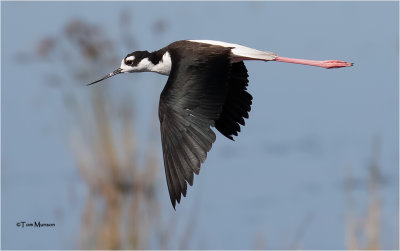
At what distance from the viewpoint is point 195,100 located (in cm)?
460

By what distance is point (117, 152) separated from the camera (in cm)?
641

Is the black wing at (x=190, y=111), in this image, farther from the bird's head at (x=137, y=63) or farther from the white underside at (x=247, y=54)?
the bird's head at (x=137, y=63)

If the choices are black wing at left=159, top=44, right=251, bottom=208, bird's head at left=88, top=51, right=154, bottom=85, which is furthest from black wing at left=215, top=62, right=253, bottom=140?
bird's head at left=88, top=51, right=154, bottom=85

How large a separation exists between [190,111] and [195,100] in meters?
0.06

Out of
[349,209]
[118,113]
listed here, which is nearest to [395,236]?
[349,209]

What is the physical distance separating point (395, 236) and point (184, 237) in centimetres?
103

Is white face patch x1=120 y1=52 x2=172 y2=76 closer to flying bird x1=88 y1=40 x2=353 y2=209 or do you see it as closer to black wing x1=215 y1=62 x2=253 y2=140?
flying bird x1=88 y1=40 x2=353 y2=209

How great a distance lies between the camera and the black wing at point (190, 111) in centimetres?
443

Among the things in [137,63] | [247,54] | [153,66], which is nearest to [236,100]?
[247,54]

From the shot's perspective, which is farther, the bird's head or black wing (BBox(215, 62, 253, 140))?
the bird's head

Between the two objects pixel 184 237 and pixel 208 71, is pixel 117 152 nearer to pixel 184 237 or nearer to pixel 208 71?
pixel 184 237

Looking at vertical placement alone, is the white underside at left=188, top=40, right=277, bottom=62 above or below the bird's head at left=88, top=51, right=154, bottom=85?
above

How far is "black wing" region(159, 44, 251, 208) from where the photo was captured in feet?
14.5

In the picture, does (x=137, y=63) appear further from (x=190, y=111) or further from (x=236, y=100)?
(x=190, y=111)
